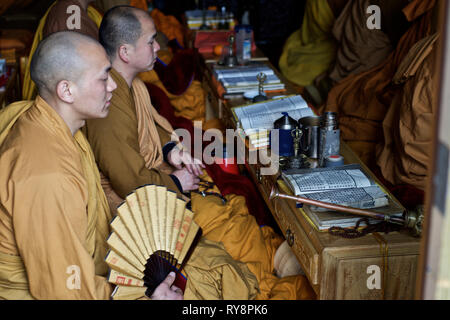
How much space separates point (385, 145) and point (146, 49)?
1.53 metres

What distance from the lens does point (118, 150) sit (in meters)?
2.62

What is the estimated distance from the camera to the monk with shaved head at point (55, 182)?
178cm

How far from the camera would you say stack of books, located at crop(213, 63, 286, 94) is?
139 inches

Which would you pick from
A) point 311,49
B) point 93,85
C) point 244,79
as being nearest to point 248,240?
point 93,85

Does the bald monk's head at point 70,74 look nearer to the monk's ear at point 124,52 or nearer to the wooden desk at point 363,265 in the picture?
the monk's ear at point 124,52

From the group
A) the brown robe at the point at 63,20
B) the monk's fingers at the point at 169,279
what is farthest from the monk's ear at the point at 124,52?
the monk's fingers at the point at 169,279

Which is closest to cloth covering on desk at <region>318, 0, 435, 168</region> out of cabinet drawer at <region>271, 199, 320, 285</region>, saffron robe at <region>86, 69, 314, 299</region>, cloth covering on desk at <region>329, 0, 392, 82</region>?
cloth covering on desk at <region>329, 0, 392, 82</region>

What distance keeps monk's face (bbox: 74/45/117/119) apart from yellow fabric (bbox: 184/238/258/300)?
2.49ft

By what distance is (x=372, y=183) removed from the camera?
7.32 ft

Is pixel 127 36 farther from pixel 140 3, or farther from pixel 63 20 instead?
pixel 140 3

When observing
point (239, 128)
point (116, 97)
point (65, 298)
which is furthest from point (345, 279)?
point (116, 97)

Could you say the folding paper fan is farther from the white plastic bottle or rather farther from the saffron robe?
the white plastic bottle

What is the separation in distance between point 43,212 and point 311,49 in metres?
3.95

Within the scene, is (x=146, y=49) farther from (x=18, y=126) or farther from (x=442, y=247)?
(x=442, y=247)
